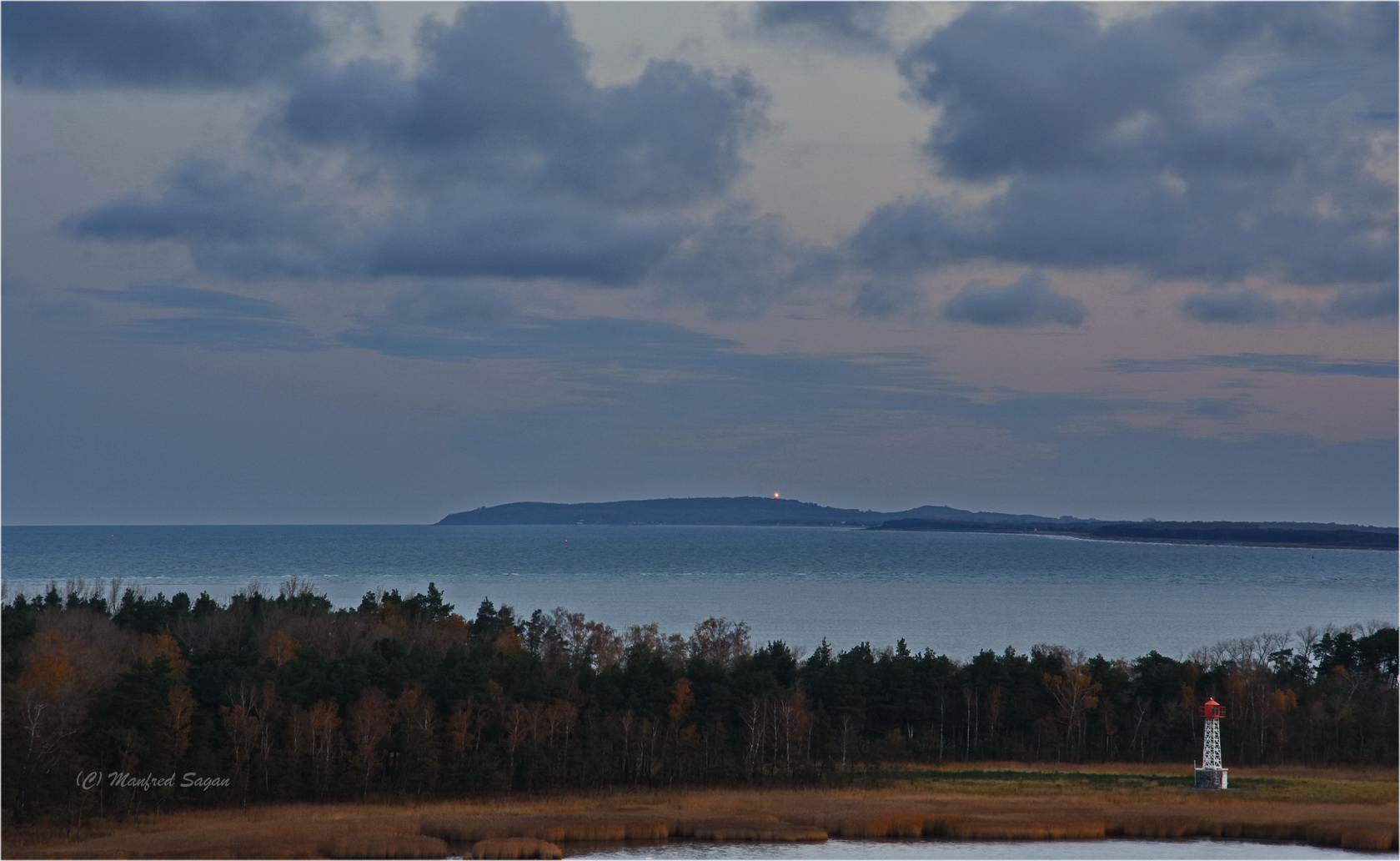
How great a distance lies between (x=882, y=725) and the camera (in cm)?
6744

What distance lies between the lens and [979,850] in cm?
4150

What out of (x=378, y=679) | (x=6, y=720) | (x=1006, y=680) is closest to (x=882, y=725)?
(x=1006, y=680)

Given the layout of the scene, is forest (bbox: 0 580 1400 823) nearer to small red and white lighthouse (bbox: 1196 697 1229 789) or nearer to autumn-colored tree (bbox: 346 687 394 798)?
autumn-colored tree (bbox: 346 687 394 798)

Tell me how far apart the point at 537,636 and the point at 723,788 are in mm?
42972

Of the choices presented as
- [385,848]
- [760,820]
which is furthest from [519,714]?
[385,848]

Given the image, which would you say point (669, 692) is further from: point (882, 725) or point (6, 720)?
point (6, 720)

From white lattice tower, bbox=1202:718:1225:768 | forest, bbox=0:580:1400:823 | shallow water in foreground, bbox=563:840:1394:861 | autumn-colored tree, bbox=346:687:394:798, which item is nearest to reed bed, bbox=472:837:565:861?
shallow water in foreground, bbox=563:840:1394:861

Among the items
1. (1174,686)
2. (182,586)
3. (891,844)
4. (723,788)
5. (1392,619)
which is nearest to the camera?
(891,844)

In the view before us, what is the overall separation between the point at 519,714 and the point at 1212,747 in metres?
30.1

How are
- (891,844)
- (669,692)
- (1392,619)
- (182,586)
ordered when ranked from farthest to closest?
(182,586), (1392,619), (669,692), (891,844)

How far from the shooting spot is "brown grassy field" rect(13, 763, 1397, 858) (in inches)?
1569

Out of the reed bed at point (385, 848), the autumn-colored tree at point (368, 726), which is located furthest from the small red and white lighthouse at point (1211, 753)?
the autumn-colored tree at point (368, 726)

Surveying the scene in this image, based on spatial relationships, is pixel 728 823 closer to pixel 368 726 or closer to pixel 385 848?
pixel 385 848

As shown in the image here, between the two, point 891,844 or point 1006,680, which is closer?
point 891,844
